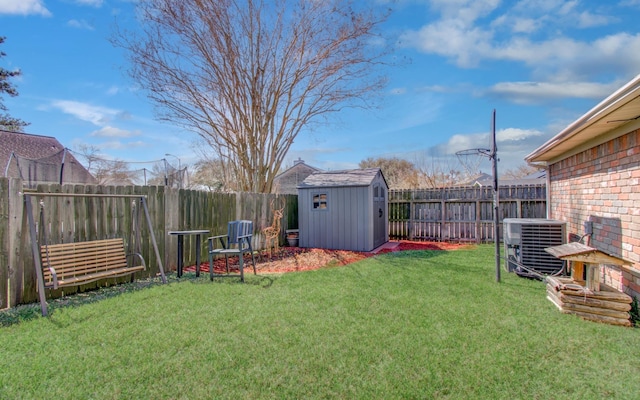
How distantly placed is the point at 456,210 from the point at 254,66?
26.2 ft

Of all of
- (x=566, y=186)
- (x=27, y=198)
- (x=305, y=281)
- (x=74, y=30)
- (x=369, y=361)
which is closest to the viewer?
(x=369, y=361)

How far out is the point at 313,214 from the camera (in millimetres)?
8992

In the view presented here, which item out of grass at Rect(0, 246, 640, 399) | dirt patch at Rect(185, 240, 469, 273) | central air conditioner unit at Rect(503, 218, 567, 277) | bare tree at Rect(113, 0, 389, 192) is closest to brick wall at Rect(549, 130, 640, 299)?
central air conditioner unit at Rect(503, 218, 567, 277)

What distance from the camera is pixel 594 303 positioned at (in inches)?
123

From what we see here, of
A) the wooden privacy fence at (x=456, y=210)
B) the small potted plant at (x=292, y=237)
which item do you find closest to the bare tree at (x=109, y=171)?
the small potted plant at (x=292, y=237)

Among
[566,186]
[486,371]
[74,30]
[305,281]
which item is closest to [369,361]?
[486,371]

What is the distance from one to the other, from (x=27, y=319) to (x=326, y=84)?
374 inches

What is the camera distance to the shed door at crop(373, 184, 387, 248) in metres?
8.65

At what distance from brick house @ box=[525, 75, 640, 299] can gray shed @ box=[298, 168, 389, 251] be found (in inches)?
162

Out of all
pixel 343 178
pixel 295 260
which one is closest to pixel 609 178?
pixel 295 260

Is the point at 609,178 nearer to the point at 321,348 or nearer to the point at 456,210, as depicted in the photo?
the point at 321,348

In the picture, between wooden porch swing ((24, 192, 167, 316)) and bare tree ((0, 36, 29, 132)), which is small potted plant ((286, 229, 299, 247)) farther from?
bare tree ((0, 36, 29, 132))

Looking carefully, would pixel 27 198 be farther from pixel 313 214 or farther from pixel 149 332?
pixel 313 214

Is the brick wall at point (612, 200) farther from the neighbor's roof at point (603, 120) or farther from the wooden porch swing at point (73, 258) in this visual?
the wooden porch swing at point (73, 258)
